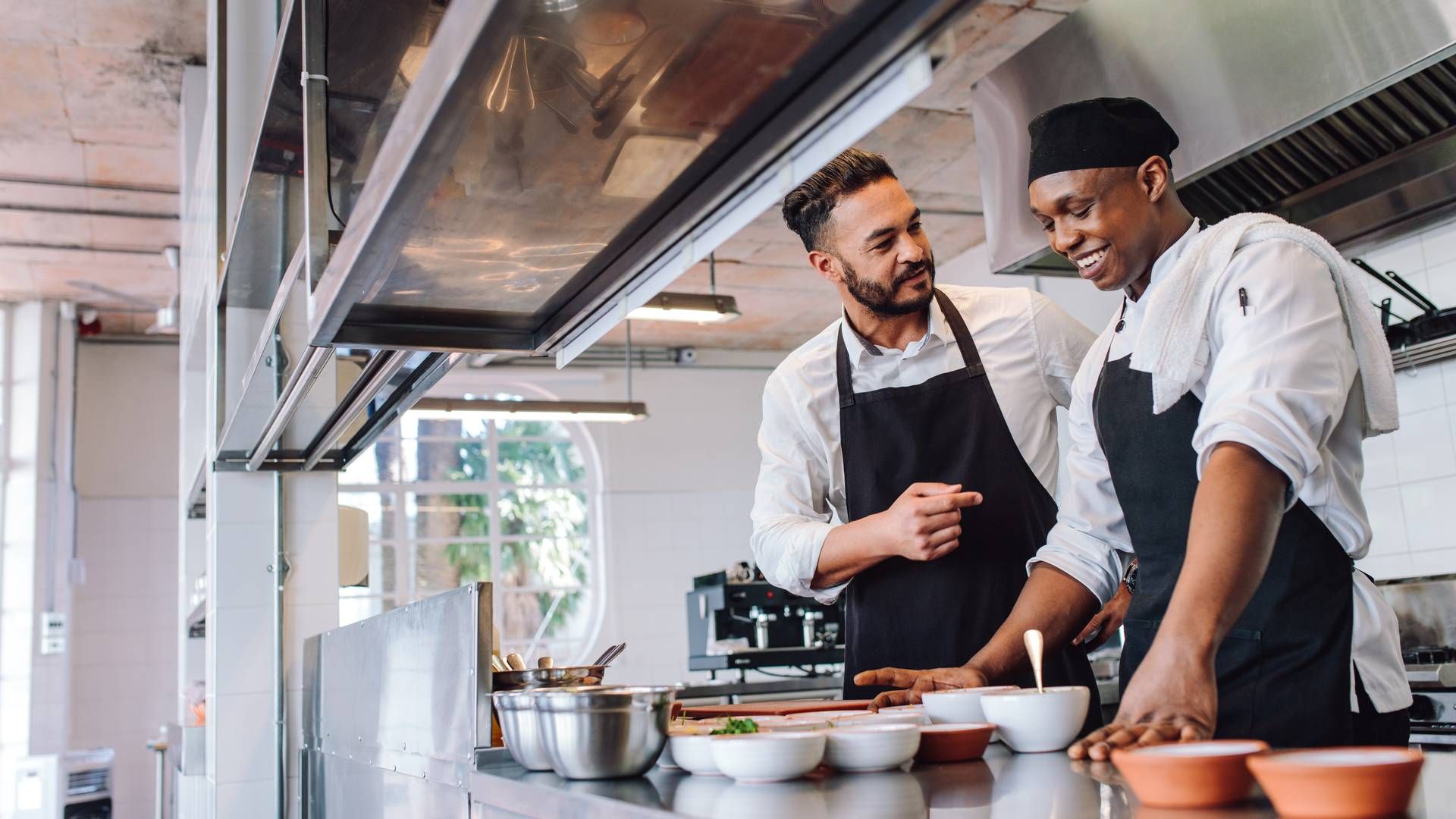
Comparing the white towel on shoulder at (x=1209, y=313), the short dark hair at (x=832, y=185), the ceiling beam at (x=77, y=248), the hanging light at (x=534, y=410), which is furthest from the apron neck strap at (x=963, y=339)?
the ceiling beam at (x=77, y=248)

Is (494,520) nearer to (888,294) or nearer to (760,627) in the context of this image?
(760,627)

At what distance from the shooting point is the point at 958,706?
1.43m

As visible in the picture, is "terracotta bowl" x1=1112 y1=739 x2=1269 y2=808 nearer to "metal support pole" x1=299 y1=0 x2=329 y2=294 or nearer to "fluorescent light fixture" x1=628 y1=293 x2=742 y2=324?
"metal support pole" x1=299 y1=0 x2=329 y2=294

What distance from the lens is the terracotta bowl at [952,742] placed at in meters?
1.30

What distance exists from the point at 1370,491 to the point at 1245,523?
11.6 feet

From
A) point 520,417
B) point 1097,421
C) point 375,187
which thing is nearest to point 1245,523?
point 1097,421

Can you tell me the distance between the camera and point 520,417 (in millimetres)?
7328

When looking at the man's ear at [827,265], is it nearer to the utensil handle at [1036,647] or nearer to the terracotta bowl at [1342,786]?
the utensil handle at [1036,647]

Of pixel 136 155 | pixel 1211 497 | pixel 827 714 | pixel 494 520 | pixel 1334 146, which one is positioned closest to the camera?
pixel 1211 497

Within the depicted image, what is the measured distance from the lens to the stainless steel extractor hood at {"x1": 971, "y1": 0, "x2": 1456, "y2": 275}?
95.5 inches

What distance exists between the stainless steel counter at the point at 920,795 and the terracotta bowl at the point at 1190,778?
0.05ft

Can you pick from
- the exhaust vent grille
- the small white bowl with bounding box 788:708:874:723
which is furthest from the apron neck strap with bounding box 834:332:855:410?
the exhaust vent grille

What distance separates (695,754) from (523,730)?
1.08 feet

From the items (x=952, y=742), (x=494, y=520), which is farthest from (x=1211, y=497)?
(x=494, y=520)
